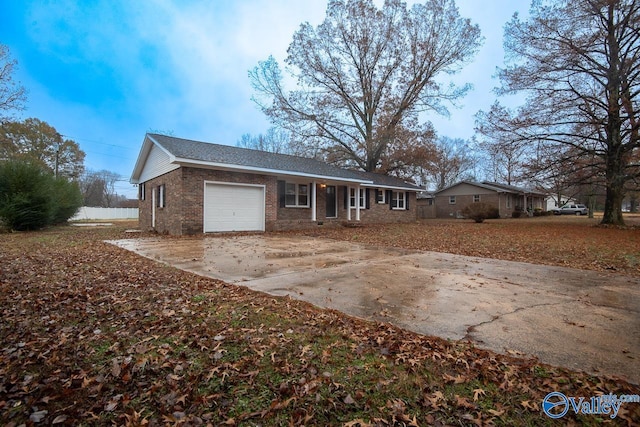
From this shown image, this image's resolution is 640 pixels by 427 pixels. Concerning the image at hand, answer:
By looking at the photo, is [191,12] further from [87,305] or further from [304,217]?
[87,305]

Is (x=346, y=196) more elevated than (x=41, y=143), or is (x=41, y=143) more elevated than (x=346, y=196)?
(x=41, y=143)

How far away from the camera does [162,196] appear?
14.2m

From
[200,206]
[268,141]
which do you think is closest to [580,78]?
[200,206]

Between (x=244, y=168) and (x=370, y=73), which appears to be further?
(x=370, y=73)

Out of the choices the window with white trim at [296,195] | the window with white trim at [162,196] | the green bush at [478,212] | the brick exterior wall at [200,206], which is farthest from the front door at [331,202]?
the green bush at [478,212]

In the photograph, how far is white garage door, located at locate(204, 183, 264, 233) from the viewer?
41.6 feet

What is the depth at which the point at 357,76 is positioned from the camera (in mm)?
A: 24516

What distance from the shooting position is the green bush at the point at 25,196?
13891mm

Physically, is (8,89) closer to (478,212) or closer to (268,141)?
(268,141)

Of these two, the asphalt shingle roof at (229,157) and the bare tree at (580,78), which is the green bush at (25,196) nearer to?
the asphalt shingle roof at (229,157)

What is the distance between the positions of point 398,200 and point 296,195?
9.34 metres

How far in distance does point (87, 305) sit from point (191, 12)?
60.6 ft

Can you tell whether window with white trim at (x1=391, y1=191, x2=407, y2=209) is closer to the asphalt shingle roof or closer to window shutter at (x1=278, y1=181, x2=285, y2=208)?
the asphalt shingle roof

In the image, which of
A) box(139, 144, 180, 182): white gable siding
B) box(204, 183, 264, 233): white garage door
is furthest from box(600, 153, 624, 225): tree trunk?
box(139, 144, 180, 182): white gable siding
